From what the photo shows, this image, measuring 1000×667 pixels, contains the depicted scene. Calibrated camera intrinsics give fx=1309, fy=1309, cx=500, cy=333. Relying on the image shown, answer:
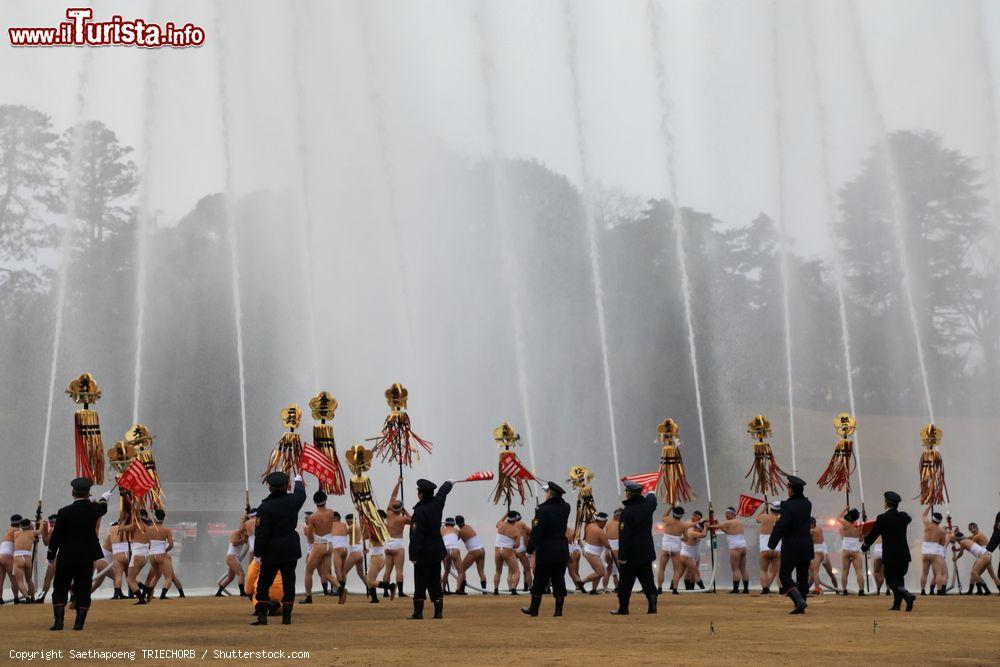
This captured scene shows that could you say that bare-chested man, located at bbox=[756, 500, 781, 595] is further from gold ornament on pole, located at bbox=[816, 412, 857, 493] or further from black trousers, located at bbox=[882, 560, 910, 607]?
black trousers, located at bbox=[882, 560, 910, 607]

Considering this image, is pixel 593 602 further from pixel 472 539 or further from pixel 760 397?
pixel 760 397

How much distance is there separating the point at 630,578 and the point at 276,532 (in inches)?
231

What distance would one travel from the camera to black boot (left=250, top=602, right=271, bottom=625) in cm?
1808

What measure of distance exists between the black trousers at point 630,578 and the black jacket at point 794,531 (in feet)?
6.75

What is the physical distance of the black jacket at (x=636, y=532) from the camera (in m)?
20.6

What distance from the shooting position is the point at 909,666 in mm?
12922

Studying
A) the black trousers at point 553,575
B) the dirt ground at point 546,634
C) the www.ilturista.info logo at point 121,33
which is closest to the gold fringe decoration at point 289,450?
the dirt ground at point 546,634

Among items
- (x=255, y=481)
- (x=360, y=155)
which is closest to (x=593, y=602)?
(x=360, y=155)

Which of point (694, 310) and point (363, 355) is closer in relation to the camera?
point (363, 355)

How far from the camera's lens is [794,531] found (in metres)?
21.3

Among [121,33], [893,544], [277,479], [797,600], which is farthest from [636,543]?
[121,33]

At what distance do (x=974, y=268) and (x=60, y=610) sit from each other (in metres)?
47.2

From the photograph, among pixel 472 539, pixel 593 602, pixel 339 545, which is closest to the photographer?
pixel 593 602

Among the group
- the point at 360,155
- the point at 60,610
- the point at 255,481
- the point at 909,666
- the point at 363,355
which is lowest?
the point at 909,666
